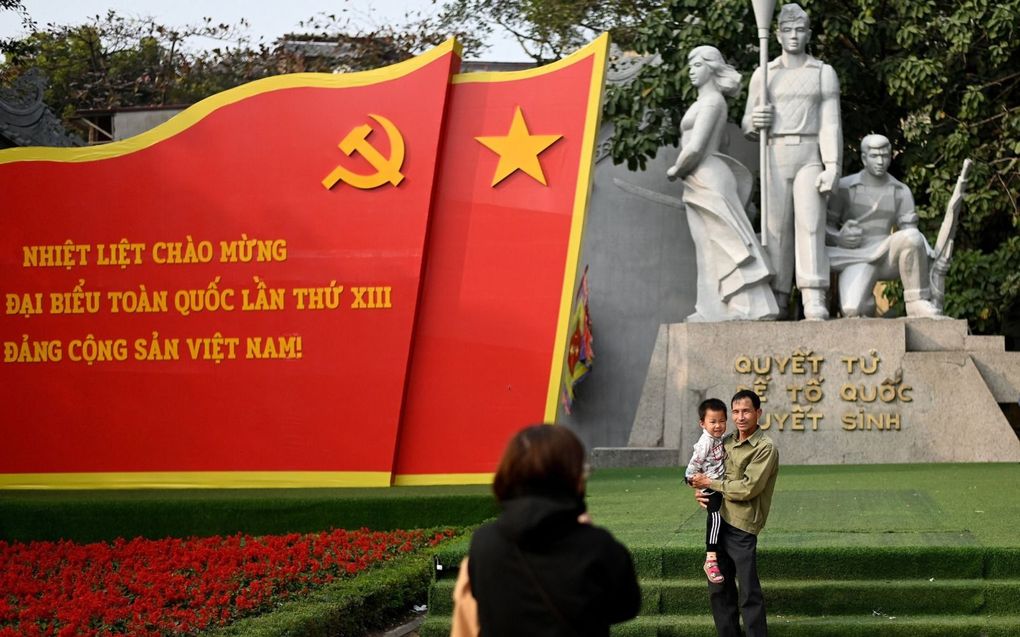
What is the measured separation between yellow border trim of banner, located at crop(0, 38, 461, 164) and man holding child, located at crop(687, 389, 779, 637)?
500cm

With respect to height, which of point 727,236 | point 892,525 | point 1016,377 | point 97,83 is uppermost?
point 97,83

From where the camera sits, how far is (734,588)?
20.8ft

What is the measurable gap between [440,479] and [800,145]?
5.96 metres

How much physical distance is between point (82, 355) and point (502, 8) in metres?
11.6

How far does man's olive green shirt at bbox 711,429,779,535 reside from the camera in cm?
611

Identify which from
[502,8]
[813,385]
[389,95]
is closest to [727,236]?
[813,385]

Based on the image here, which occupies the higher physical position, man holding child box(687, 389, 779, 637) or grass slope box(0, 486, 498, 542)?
man holding child box(687, 389, 779, 637)

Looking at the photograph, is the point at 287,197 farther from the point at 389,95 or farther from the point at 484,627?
the point at 484,627

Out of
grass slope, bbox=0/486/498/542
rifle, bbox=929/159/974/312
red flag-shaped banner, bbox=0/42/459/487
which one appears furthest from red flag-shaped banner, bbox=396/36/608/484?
rifle, bbox=929/159/974/312

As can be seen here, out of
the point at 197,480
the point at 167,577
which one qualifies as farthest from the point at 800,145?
the point at 167,577

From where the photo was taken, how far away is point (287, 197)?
10.6 metres

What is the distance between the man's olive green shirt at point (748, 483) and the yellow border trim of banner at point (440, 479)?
167 inches

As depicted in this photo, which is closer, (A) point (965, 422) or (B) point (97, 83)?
(A) point (965, 422)

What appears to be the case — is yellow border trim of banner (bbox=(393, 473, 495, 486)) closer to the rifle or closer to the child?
the child
